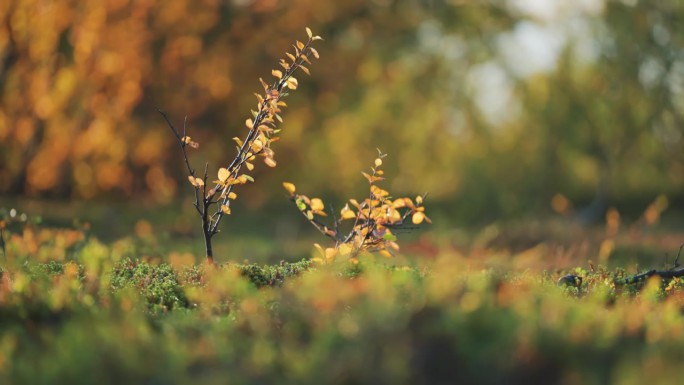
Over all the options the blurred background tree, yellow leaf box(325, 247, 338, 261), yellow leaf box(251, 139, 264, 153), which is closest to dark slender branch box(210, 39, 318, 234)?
yellow leaf box(251, 139, 264, 153)

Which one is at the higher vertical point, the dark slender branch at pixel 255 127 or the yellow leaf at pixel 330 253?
the dark slender branch at pixel 255 127

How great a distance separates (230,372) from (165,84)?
14.6m

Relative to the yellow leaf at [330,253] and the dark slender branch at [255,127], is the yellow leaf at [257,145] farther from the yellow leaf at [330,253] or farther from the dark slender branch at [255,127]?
the yellow leaf at [330,253]

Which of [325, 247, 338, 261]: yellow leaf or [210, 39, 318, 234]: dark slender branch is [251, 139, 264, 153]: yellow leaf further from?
[325, 247, 338, 261]: yellow leaf

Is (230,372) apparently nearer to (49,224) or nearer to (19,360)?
(19,360)

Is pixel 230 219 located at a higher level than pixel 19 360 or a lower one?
higher

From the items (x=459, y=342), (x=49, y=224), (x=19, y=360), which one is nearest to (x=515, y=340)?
(x=459, y=342)

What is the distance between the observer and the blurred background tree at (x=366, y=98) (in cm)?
1644

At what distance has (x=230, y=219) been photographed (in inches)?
647

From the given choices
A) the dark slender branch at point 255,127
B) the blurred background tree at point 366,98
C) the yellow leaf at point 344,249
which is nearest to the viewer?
the yellow leaf at point 344,249

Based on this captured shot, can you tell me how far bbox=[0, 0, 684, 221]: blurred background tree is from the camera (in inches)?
647

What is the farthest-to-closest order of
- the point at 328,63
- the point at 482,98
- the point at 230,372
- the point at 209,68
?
Answer: the point at 482,98 → the point at 328,63 → the point at 209,68 → the point at 230,372

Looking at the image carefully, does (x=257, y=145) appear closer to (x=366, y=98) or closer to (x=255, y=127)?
(x=255, y=127)

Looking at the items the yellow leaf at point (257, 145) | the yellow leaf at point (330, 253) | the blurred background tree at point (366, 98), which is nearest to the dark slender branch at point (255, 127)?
the yellow leaf at point (257, 145)
